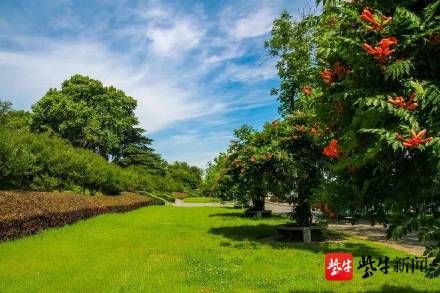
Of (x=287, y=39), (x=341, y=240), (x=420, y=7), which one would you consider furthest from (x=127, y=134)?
(x=420, y=7)

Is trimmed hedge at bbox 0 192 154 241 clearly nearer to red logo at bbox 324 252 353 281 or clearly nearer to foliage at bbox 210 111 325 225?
foliage at bbox 210 111 325 225

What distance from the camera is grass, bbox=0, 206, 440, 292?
10047 millimetres

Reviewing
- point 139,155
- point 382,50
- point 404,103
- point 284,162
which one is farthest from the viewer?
point 139,155

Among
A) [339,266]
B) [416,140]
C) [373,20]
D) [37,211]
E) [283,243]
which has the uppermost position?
[373,20]

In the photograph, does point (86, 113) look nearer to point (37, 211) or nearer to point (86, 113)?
point (86, 113)

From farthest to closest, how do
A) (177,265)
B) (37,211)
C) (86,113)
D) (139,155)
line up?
(139,155), (86,113), (37,211), (177,265)

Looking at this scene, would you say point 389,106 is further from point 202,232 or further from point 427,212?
point 202,232

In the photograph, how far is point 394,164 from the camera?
6.32m

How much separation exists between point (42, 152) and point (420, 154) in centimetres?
3046

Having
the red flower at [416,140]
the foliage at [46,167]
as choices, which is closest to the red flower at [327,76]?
the red flower at [416,140]

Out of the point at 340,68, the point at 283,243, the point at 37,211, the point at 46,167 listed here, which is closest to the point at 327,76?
the point at 340,68

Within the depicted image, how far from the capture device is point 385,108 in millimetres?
5809

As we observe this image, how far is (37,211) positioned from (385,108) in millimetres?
18526

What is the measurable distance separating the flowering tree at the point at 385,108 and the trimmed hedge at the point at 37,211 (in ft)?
46.9
